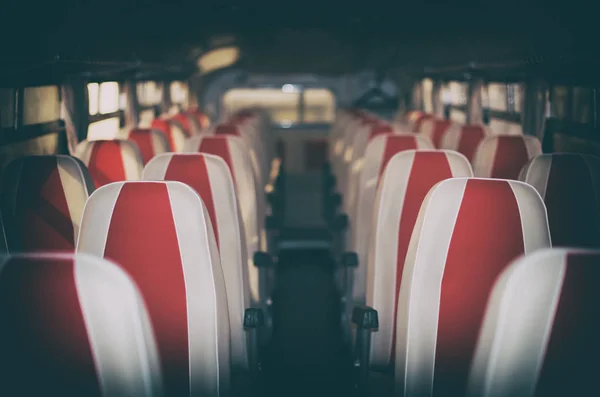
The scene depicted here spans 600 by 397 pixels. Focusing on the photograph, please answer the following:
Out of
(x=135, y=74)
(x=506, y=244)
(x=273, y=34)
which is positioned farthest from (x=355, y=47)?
(x=506, y=244)

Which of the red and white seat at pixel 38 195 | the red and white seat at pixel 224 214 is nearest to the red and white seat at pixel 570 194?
the red and white seat at pixel 224 214

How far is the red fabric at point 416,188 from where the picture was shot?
122 inches

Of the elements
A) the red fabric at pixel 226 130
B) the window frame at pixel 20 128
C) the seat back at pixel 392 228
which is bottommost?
the seat back at pixel 392 228

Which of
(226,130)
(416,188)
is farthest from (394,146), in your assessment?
(226,130)

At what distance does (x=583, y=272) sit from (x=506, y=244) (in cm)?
76

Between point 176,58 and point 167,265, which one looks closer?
point 167,265

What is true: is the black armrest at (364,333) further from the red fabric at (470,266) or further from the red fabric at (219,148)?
the red fabric at (219,148)

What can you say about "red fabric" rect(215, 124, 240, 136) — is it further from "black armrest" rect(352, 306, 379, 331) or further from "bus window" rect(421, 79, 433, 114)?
"bus window" rect(421, 79, 433, 114)

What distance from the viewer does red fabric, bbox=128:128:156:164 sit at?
517 centimetres

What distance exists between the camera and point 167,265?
7.29 feet

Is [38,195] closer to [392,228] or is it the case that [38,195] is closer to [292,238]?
[392,228]

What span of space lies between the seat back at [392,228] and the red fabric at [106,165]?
148 centimetres

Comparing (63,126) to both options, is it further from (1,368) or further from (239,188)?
(1,368)

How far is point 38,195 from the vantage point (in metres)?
3.20
